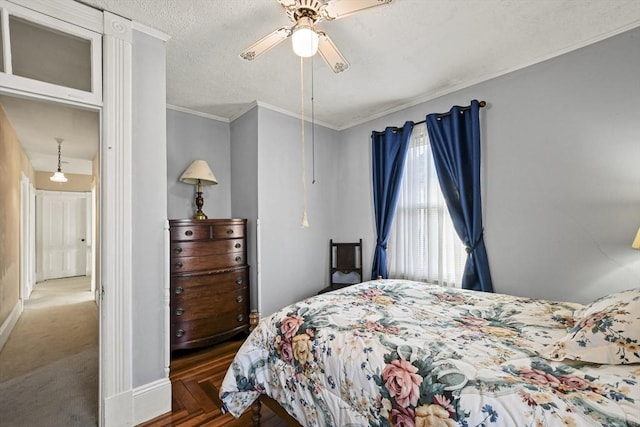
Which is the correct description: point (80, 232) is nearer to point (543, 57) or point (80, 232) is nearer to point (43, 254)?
point (43, 254)

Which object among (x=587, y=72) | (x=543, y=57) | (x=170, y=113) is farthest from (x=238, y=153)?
(x=587, y=72)

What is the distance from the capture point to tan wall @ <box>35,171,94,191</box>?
6.36m

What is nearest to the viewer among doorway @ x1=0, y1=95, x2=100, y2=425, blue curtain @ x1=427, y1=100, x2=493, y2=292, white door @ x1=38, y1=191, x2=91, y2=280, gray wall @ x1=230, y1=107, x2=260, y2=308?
doorway @ x1=0, y1=95, x2=100, y2=425

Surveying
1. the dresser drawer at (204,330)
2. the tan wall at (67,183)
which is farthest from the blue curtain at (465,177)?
the tan wall at (67,183)

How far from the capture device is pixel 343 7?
58.4 inches

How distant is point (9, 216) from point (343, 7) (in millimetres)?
4624

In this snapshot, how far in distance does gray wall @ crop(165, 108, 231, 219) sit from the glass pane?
1435 millimetres

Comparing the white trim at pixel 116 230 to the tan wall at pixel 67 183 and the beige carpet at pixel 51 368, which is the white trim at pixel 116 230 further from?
the tan wall at pixel 67 183

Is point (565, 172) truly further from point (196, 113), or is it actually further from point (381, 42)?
point (196, 113)

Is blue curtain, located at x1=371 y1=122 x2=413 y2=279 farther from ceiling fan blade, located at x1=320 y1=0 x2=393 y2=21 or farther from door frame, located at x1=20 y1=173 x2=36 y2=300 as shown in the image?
door frame, located at x1=20 y1=173 x2=36 y2=300

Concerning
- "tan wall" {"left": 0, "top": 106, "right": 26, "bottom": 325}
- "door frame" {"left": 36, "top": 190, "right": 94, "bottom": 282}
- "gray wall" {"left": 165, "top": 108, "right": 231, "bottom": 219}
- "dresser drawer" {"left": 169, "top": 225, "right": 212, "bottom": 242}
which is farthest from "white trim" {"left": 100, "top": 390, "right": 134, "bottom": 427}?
"door frame" {"left": 36, "top": 190, "right": 94, "bottom": 282}

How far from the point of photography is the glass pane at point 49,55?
1606 millimetres

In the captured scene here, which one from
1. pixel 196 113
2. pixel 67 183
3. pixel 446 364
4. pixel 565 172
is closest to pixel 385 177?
pixel 565 172

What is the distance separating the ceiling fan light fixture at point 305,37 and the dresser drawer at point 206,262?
213cm
